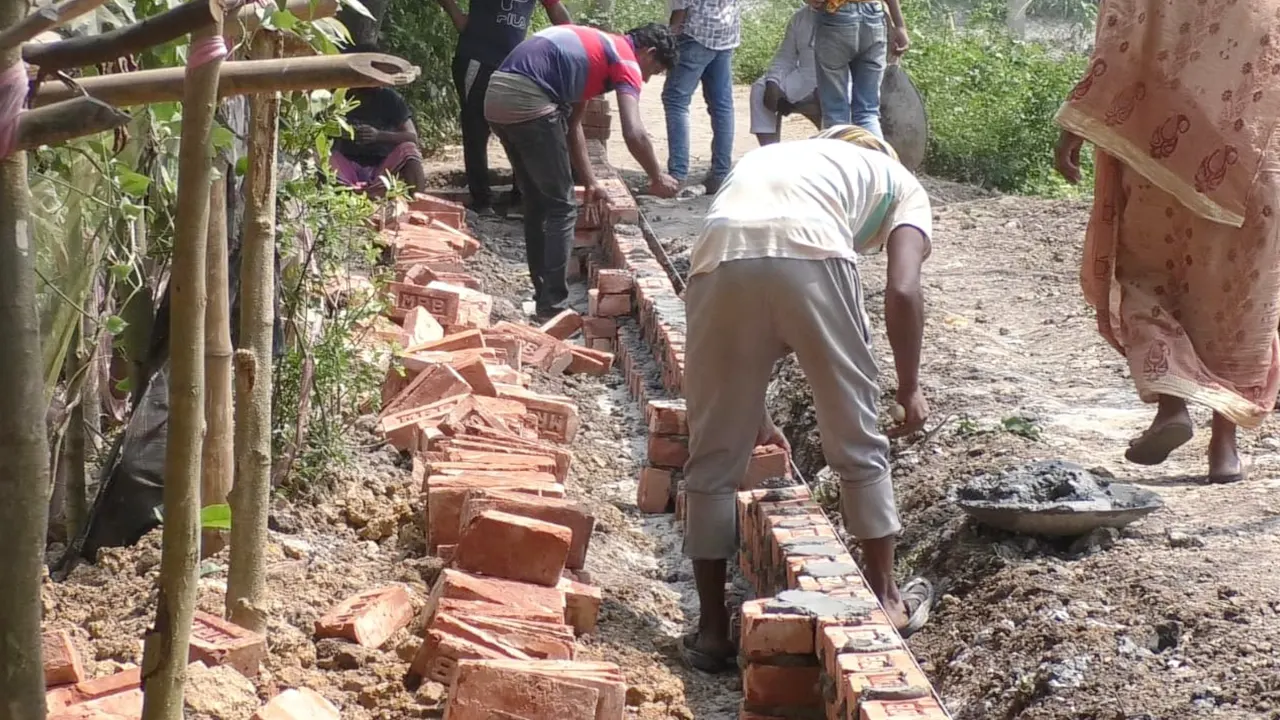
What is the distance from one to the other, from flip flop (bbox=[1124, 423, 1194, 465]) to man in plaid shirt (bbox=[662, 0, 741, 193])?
16.8ft

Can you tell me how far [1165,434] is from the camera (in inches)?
175

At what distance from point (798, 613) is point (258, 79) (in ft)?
6.02

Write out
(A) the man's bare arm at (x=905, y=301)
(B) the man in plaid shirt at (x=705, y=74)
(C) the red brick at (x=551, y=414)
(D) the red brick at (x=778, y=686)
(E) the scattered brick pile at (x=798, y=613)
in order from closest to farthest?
1. (E) the scattered brick pile at (x=798, y=613)
2. (D) the red brick at (x=778, y=686)
3. (A) the man's bare arm at (x=905, y=301)
4. (C) the red brick at (x=551, y=414)
5. (B) the man in plaid shirt at (x=705, y=74)

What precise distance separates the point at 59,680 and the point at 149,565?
84 cm

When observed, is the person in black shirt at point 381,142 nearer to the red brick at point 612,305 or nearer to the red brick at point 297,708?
the red brick at point 612,305

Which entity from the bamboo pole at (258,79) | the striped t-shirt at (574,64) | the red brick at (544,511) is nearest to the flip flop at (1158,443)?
the red brick at (544,511)

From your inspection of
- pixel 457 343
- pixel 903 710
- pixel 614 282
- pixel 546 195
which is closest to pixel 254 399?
pixel 903 710

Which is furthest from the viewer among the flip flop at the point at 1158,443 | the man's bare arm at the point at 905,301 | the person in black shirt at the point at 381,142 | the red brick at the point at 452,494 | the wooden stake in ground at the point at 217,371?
the person in black shirt at the point at 381,142

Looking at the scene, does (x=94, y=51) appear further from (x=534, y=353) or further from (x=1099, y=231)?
(x=534, y=353)

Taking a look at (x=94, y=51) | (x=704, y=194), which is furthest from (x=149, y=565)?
(x=704, y=194)

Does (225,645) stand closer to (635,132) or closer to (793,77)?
(635,132)

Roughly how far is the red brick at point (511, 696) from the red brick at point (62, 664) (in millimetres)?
742

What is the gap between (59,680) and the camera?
2971mm

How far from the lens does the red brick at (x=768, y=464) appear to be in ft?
15.0
